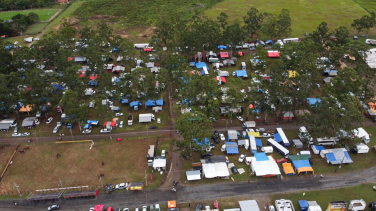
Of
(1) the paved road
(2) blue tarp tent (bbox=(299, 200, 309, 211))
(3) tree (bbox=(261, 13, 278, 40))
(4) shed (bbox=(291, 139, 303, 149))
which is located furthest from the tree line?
(2) blue tarp tent (bbox=(299, 200, 309, 211))

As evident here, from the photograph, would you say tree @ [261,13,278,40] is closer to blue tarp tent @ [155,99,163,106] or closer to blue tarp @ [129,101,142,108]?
blue tarp tent @ [155,99,163,106]

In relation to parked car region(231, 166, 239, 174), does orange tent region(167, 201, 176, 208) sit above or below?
below

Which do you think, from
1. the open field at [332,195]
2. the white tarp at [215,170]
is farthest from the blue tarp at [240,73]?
the open field at [332,195]

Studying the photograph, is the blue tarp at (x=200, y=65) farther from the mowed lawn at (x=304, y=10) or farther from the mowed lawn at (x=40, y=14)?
the mowed lawn at (x=40, y=14)

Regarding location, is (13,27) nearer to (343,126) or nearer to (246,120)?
(246,120)

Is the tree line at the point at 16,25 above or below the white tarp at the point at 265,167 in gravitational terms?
above
